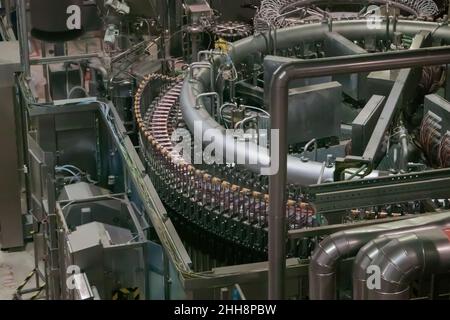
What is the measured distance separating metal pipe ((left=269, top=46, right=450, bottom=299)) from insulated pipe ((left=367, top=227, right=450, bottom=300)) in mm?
317

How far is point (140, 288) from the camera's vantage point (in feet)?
11.5

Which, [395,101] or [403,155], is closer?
[403,155]

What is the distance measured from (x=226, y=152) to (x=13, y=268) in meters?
1.98

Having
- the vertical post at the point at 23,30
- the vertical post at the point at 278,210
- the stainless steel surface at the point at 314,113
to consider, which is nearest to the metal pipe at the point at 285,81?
the vertical post at the point at 278,210

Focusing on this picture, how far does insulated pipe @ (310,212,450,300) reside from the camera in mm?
2807

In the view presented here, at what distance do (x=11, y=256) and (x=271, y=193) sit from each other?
289 cm

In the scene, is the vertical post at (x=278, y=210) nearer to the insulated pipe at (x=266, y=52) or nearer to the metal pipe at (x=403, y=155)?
the insulated pipe at (x=266, y=52)

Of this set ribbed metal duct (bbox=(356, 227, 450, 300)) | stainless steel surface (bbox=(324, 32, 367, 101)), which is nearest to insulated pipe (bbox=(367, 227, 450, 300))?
ribbed metal duct (bbox=(356, 227, 450, 300))

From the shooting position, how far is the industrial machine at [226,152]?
2811mm

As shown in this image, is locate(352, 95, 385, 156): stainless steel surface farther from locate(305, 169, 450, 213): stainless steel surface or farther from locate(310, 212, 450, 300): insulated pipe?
locate(310, 212, 450, 300): insulated pipe

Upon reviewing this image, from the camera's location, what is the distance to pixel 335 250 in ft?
9.21

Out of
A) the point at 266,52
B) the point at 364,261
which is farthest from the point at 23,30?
the point at 364,261

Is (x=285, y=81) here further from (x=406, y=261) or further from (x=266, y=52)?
(x=266, y=52)
